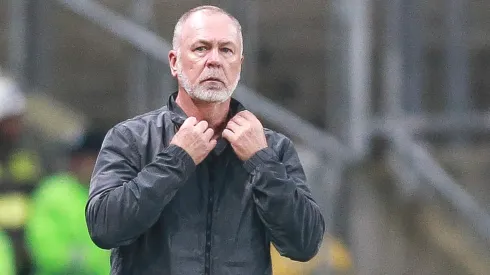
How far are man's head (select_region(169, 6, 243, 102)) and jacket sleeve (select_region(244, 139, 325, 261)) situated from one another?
196mm

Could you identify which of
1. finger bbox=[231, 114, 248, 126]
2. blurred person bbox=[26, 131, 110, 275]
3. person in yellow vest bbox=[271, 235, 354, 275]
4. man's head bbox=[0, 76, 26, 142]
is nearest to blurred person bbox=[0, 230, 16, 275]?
blurred person bbox=[26, 131, 110, 275]

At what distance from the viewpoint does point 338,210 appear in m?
6.18

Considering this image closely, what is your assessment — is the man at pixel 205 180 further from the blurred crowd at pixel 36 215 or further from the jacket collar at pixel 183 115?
the blurred crowd at pixel 36 215

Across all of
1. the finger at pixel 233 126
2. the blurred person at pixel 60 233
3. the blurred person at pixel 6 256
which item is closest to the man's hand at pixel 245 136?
the finger at pixel 233 126

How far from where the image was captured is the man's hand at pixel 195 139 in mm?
2438

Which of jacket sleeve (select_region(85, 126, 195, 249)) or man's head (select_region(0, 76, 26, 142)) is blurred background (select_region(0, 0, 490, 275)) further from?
jacket sleeve (select_region(85, 126, 195, 249))

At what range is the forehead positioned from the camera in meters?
2.53

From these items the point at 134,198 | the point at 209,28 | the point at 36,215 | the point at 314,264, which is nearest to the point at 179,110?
the point at 209,28

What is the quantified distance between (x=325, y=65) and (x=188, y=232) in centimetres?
610

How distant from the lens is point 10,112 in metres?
5.16

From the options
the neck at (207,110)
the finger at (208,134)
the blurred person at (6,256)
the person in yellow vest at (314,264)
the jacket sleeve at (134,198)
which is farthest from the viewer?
the person in yellow vest at (314,264)

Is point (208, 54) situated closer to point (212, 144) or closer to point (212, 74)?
point (212, 74)

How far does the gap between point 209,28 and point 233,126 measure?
25 centimetres

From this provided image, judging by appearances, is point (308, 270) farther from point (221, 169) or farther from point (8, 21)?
point (8, 21)
